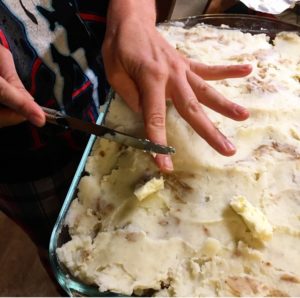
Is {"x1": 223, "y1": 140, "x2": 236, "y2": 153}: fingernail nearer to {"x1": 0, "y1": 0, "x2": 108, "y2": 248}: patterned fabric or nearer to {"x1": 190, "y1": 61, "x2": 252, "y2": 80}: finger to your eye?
{"x1": 190, "y1": 61, "x2": 252, "y2": 80}: finger

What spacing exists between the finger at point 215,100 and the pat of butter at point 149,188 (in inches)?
6.4

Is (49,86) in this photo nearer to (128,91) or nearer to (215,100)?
(128,91)

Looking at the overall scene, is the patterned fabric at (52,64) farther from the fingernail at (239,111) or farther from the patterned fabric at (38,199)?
the fingernail at (239,111)

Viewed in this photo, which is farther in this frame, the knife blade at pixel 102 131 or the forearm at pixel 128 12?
the forearm at pixel 128 12

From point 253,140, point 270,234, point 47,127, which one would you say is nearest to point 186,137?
point 253,140

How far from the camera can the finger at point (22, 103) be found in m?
0.62

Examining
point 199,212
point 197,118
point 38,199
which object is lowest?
point 38,199

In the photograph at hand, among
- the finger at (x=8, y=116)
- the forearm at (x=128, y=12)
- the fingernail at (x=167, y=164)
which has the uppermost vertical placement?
the forearm at (x=128, y=12)

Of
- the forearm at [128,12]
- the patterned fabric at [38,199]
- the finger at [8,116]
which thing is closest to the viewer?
the finger at [8,116]

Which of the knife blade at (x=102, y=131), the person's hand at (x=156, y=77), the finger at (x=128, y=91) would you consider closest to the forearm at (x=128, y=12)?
the person's hand at (x=156, y=77)

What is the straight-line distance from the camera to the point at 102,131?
0.68 metres

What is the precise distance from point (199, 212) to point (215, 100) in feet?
0.65

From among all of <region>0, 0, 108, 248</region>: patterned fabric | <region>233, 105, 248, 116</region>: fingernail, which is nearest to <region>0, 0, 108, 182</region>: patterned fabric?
<region>0, 0, 108, 248</region>: patterned fabric

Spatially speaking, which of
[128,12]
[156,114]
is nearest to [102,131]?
[156,114]
